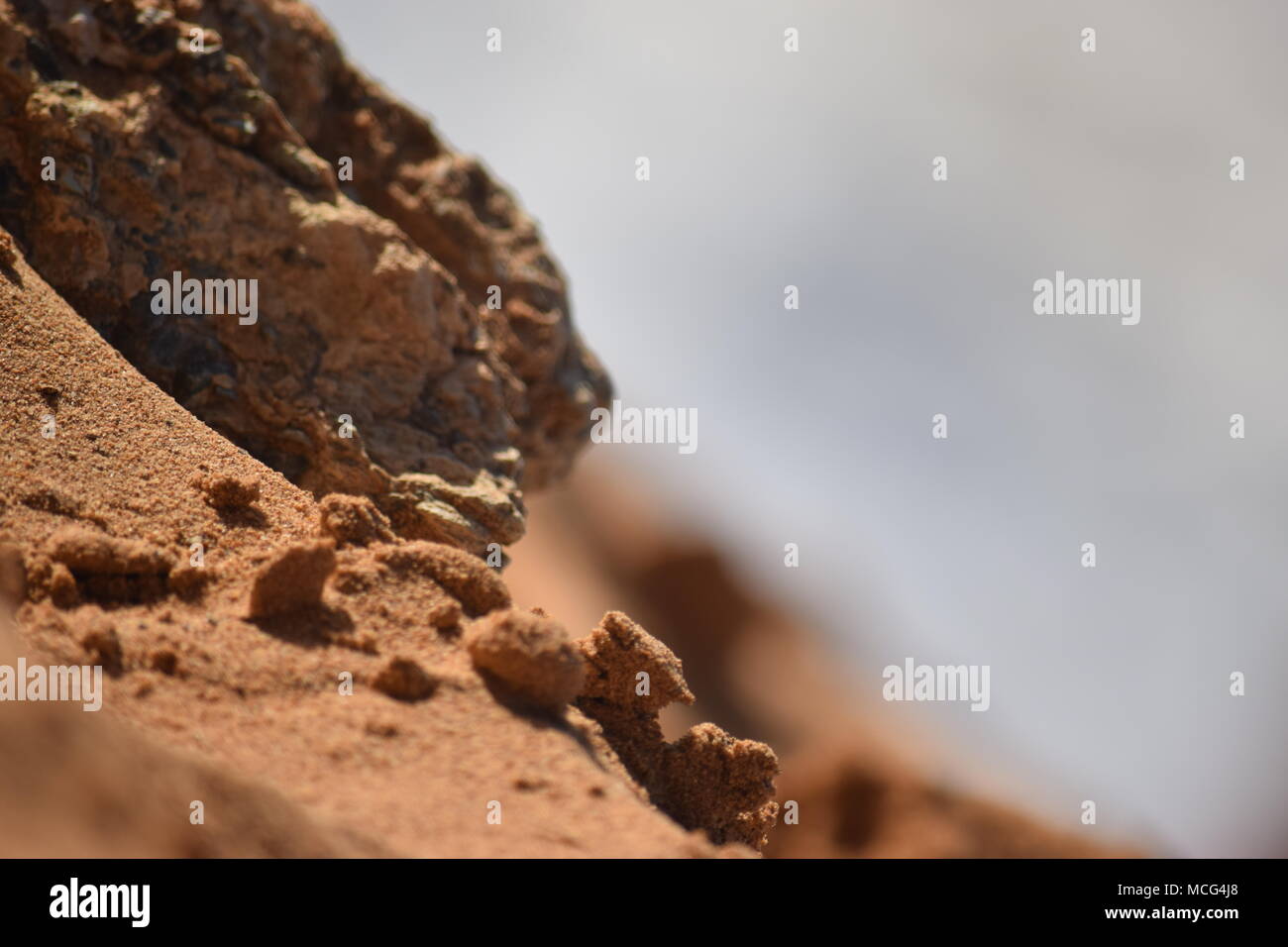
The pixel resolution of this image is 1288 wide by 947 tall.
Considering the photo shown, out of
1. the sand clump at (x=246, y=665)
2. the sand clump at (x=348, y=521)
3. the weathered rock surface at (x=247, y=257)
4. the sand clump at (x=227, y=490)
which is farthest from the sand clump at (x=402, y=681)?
the weathered rock surface at (x=247, y=257)

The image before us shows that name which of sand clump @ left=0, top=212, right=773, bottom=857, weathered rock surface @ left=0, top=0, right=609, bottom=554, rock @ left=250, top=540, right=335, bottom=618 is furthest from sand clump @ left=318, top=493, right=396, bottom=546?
weathered rock surface @ left=0, top=0, right=609, bottom=554

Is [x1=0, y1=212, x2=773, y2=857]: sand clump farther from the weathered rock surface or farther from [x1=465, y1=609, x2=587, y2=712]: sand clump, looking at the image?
the weathered rock surface

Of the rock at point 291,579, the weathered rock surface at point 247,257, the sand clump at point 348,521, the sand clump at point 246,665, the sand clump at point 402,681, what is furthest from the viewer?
the weathered rock surface at point 247,257

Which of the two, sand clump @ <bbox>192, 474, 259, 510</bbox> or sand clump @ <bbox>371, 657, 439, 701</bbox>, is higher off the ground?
sand clump @ <bbox>192, 474, 259, 510</bbox>

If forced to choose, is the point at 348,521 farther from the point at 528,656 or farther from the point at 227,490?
the point at 528,656

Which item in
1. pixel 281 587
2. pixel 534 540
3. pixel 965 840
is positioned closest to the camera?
pixel 281 587

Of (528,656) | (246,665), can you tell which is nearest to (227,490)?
(246,665)

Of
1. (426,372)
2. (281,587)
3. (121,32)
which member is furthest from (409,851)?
(121,32)

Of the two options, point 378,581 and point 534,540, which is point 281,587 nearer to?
point 378,581

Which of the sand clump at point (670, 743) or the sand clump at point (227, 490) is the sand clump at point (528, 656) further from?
the sand clump at point (227, 490)

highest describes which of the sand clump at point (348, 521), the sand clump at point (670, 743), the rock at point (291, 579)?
the sand clump at point (348, 521)

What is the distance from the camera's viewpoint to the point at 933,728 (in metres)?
17.0

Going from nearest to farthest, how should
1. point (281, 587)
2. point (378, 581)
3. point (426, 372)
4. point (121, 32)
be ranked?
1. point (281, 587)
2. point (378, 581)
3. point (121, 32)
4. point (426, 372)
